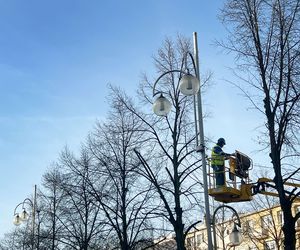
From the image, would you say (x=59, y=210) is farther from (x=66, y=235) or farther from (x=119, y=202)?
(x=119, y=202)

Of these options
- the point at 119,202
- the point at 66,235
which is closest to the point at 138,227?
the point at 119,202

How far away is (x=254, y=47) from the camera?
567 inches

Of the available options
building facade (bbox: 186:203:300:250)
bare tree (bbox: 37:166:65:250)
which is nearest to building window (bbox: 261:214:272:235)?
building facade (bbox: 186:203:300:250)

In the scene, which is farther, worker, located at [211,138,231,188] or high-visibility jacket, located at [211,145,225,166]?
high-visibility jacket, located at [211,145,225,166]

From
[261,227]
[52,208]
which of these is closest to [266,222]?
[261,227]

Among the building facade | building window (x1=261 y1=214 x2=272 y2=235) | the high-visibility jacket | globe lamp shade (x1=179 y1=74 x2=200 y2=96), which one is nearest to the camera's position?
globe lamp shade (x1=179 y1=74 x2=200 y2=96)

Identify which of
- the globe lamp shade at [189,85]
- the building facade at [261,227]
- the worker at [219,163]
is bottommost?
the building facade at [261,227]

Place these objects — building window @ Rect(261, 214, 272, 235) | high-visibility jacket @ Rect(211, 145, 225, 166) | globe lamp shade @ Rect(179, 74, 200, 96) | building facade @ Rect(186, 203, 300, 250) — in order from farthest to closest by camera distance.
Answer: building window @ Rect(261, 214, 272, 235) < building facade @ Rect(186, 203, 300, 250) < high-visibility jacket @ Rect(211, 145, 225, 166) < globe lamp shade @ Rect(179, 74, 200, 96)

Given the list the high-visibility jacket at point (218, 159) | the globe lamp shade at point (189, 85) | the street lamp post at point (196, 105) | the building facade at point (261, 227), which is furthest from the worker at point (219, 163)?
the building facade at point (261, 227)

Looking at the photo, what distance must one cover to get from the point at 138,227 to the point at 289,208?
1221 cm

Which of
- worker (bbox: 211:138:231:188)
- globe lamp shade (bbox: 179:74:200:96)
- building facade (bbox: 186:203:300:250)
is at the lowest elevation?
building facade (bbox: 186:203:300:250)

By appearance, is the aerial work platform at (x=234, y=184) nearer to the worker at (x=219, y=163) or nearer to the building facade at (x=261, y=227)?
the worker at (x=219, y=163)

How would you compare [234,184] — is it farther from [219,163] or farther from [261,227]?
[261,227]

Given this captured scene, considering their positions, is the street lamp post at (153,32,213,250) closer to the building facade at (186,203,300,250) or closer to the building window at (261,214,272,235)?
the building facade at (186,203,300,250)
